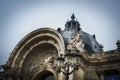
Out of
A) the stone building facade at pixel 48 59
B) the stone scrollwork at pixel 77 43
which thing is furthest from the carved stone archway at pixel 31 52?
the stone scrollwork at pixel 77 43

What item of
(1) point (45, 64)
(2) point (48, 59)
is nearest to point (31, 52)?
(2) point (48, 59)

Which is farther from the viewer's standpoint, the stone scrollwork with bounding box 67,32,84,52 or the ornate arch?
the ornate arch

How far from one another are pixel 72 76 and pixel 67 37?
9078mm

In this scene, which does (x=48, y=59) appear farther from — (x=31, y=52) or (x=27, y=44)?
(x=27, y=44)

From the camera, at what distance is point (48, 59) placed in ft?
83.1

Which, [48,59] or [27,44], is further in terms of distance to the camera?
[27,44]

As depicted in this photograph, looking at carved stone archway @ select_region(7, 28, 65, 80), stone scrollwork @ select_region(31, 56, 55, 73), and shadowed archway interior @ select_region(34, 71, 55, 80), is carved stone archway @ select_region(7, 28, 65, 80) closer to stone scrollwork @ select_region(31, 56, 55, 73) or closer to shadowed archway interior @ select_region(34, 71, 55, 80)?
stone scrollwork @ select_region(31, 56, 55, 73)

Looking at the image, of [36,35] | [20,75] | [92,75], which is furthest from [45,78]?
[92,75]

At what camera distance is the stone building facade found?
22.0 m

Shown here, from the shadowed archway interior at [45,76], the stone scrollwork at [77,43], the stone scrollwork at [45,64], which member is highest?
the stone scrollwork at [77,43]

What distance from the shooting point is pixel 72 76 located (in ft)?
68.1

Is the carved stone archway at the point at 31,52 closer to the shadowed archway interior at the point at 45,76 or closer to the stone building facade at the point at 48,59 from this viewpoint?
the stone building facade at the point at 48,59

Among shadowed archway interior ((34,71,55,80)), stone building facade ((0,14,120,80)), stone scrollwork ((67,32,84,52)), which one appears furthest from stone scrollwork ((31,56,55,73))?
stone scrollwork ((67,32,84,52))

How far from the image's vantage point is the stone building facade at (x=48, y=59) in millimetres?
22000
